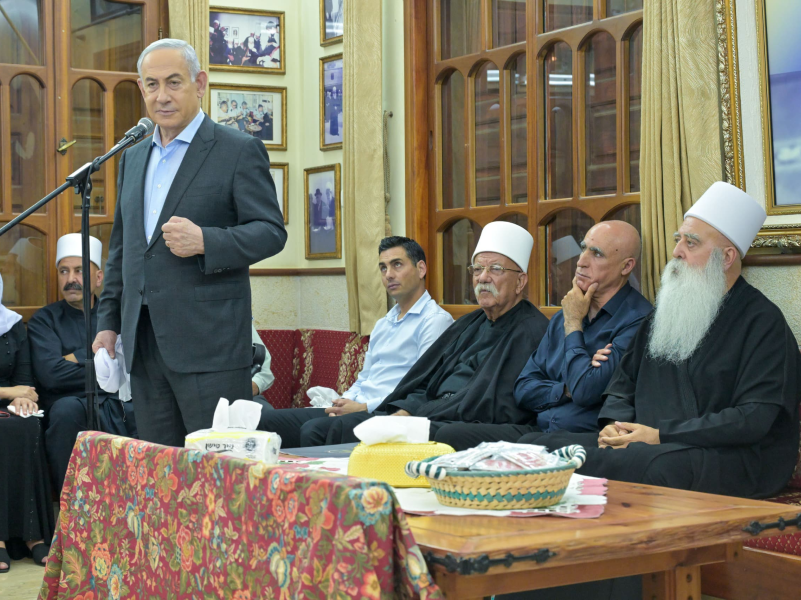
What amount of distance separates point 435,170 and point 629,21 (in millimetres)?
1373

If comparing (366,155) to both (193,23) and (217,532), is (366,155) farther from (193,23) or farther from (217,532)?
(217,532)

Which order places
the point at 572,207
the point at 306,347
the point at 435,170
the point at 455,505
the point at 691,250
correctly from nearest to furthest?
the point at 455,505
the point at 691,250
the point at 572,207
the point at 435,170
the point at 306,347

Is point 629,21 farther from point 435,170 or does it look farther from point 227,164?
point 227,164

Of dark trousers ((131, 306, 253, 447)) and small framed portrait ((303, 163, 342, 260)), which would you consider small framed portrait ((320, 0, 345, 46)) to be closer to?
small framed portrait ((303, 163, 342, 260))

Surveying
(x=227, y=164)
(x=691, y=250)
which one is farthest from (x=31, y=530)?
(x=691, y=250)

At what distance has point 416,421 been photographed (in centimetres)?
204

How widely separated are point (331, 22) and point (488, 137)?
4.57ft

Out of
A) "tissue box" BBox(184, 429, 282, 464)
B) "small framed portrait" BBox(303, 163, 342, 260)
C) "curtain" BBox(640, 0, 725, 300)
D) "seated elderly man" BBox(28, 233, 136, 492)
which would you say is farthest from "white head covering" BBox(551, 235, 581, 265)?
"tissue box" BBox(184, 429, 282, 464)

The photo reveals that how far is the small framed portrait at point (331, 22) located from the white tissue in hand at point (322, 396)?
2002mm

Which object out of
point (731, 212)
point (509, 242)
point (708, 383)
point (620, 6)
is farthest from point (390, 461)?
point (620, 6)

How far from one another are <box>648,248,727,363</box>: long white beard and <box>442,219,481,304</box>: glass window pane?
183cm

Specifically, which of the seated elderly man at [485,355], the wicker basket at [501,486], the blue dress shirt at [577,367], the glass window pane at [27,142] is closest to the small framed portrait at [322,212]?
the glass window pane at [27,142]

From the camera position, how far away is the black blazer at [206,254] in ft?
9.31

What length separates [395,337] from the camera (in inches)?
181
